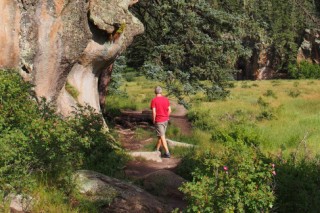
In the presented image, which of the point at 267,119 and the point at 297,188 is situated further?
the point at 267,119

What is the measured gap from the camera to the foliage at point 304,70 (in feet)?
194

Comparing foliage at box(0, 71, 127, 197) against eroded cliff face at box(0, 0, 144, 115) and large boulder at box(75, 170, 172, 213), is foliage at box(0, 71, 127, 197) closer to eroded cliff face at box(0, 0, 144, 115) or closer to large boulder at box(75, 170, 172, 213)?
large boulder at box(75, 170, 172, 213)

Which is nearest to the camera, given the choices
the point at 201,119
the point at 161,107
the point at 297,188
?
the point at 297,188

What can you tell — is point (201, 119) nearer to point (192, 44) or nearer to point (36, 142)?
point (192, 44)

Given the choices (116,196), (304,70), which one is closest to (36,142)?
(116,196)

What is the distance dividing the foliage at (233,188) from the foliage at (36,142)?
228 cm

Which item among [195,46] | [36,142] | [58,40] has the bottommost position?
[195,46]

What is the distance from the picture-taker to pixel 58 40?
11.4 meters

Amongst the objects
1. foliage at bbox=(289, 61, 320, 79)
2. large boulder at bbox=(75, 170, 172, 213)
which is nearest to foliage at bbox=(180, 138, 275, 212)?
large boulder at bbox=(75, 170, 172, 213)

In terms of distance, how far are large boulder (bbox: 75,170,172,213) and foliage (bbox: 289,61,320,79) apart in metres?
54.2

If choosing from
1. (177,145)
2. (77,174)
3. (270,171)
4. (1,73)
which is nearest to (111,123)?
(177,145)

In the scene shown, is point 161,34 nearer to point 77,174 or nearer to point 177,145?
point 177,145

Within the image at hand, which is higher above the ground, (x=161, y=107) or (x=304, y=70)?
(x=161, y=107)

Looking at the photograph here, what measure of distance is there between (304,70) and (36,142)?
55.4 metres
